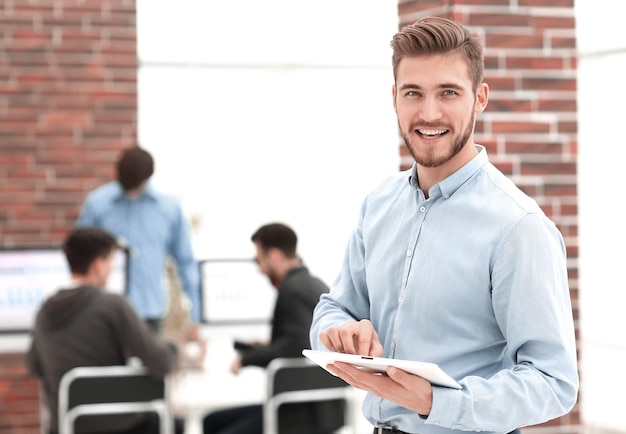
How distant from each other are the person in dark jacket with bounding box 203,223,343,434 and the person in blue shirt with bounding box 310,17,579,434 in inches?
77.8

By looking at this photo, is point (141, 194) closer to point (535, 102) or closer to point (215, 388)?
point (215, 388)

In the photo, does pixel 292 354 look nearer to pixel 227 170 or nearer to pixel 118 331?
pixel 118 331

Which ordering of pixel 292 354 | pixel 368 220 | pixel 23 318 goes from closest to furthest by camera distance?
pixel 368 220 → pixel 292 354 → pixel 23 318

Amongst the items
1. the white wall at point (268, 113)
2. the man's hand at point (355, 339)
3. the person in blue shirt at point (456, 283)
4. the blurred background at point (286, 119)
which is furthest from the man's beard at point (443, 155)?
the white wall at point (268, 113)

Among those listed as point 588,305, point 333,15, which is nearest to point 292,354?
point 588,305

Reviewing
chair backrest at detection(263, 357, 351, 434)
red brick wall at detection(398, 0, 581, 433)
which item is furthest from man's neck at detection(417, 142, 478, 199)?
chair backrest at detection(263, 357, 351, 434)

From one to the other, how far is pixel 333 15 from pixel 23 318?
11.6ft

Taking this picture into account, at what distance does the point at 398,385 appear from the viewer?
1501mm

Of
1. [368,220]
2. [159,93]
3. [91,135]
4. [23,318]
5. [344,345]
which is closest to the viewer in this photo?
[344,345]

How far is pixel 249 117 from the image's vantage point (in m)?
6.77

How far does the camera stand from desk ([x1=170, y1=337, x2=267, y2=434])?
3764mm

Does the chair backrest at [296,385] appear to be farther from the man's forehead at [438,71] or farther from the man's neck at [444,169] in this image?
the man's forehead at [438,71]

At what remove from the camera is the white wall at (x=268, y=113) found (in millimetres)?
6602

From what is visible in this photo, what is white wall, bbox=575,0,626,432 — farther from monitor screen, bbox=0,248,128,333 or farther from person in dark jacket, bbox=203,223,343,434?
monitor screen, bbox=0,248,128,333
